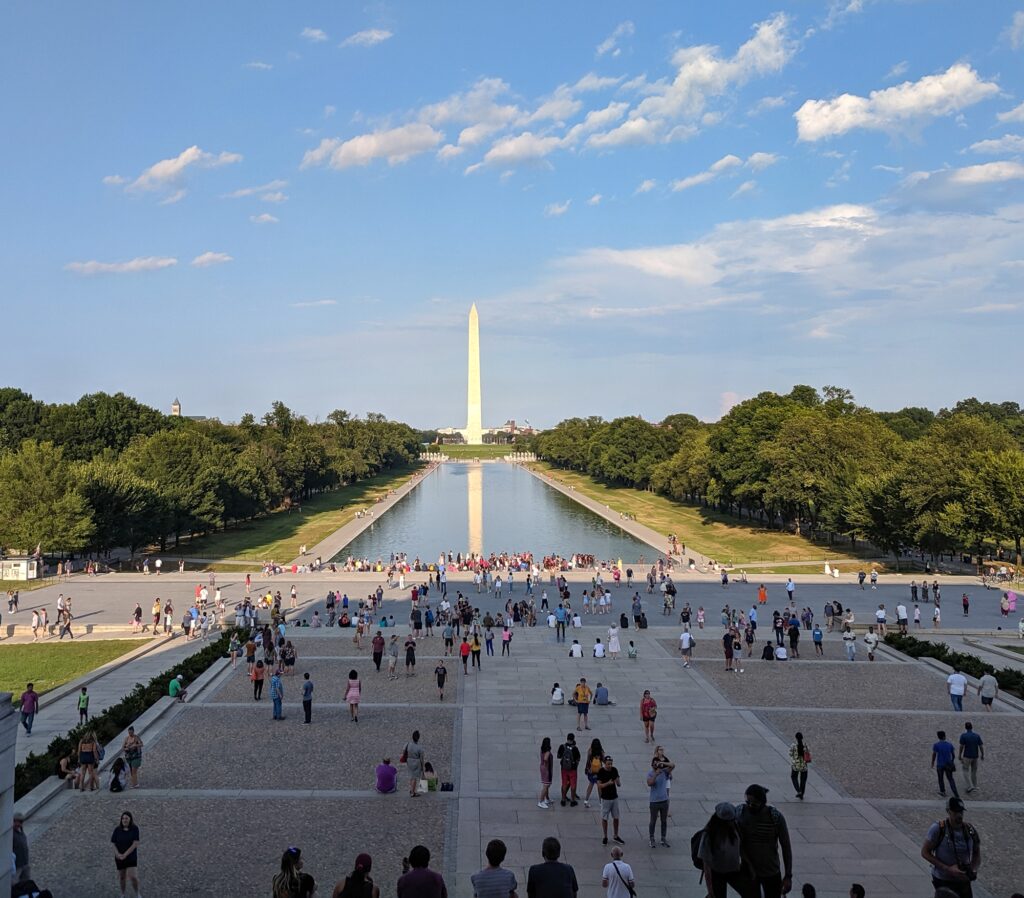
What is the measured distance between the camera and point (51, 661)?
28.3 metres

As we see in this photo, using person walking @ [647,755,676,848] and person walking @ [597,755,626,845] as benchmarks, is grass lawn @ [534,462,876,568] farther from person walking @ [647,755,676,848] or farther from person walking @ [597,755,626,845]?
person walking @ [597,755,626,845]

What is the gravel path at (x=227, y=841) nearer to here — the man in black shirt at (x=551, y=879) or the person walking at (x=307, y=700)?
the man in black shirt at (x=551, y=879)

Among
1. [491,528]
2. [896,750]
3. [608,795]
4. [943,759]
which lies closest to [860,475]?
[491,528]

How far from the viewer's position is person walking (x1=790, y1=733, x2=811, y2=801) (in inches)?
588

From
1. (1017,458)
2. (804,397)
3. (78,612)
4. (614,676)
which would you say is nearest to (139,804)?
(614,676)

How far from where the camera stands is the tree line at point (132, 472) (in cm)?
4812

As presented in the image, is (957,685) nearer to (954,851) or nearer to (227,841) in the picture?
(954,851)

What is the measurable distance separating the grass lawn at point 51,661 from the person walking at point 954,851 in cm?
2375

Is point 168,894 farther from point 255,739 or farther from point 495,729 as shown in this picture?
point 495,729

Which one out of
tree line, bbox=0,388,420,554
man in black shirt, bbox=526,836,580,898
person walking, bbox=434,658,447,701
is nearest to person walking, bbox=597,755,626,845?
man in black shirt, bbox=526,836,580,898

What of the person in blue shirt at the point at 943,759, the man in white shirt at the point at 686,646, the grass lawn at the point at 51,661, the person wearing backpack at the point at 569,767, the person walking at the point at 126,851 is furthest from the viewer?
the man in white shirt at the point at 686,646

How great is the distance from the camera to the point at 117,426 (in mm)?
86625

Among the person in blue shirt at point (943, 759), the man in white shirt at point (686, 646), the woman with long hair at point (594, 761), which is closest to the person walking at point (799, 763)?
the person in blue shirt at point (943, 759)

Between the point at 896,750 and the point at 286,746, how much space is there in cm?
1327
